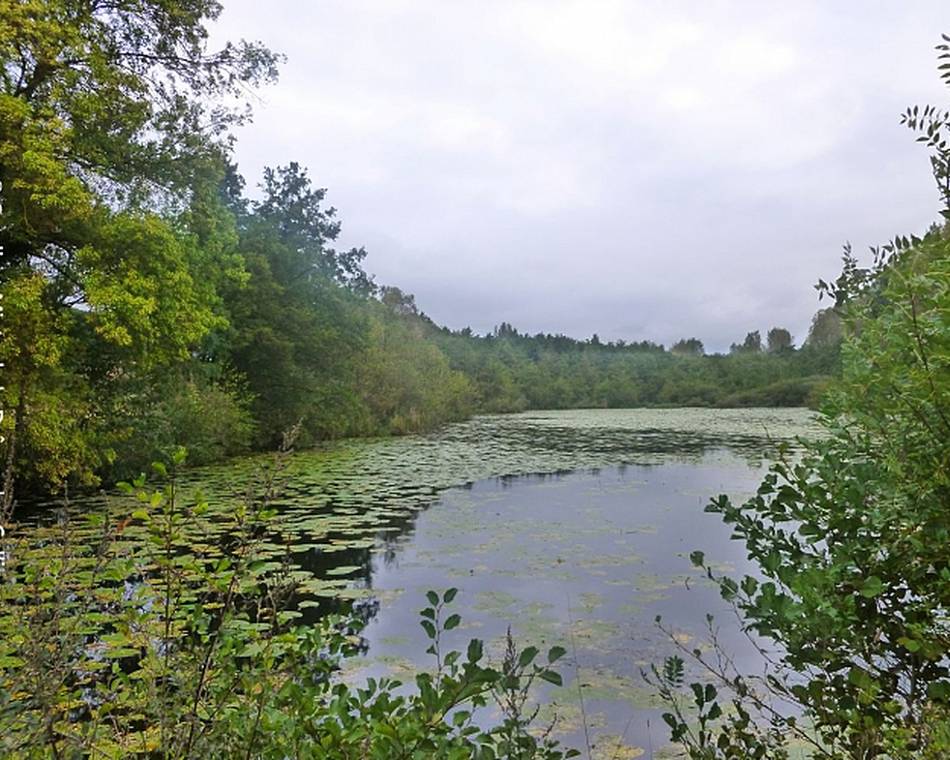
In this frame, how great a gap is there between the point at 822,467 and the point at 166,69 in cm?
1188

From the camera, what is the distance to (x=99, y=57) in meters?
9.20

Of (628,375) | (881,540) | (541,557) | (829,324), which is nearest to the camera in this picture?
(881,540)

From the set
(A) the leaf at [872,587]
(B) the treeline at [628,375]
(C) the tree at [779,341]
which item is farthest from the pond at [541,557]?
(C) the tree at [779,341]

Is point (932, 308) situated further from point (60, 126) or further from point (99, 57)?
point (99, 57)

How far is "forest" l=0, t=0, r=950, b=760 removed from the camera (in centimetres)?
170

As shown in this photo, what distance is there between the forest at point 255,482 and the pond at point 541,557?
273 millimetres

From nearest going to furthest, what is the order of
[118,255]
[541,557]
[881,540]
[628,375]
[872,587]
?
[872,587] → [881,540] → [541,557] → [118,255] → [628,375]

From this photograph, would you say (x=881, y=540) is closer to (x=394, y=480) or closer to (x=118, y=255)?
(x=118, y=255)

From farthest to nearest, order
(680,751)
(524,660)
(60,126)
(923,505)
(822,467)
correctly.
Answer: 1. (60,126)
2. (680,751)
3. (822,467)
4. (923,505)
5. (524,660)

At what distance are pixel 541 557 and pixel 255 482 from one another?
585 centimetres

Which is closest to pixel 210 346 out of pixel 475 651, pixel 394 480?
pixel 394 480

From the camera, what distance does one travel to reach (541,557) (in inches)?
286

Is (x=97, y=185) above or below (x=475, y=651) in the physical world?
above

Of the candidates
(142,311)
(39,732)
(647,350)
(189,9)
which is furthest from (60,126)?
(647,350)
